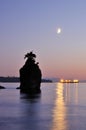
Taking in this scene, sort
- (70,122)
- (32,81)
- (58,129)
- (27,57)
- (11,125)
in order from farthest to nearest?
(27,57) < (32,81) < (70,122) < (11,125) < (58,129)

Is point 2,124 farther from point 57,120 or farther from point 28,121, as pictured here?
point 57,120

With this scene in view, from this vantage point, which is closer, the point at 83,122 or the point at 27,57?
the point at 83,122

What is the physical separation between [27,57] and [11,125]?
4750 inches

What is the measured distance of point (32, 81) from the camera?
149 metres

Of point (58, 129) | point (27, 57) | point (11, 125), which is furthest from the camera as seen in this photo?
point (27, 57)

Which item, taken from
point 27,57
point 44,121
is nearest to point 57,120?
point 44,121

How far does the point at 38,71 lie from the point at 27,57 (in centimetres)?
1131

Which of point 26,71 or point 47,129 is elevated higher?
point 26,71

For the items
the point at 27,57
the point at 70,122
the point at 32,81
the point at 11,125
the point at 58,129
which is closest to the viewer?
the point at 58,129

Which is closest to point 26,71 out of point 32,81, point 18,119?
point 32,81

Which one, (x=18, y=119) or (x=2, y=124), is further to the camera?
(x=18, y=119)

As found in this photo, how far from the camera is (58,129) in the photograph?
36062 millimetres

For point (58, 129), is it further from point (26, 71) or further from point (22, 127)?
point (26, 71)

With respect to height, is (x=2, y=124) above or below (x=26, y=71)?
below
